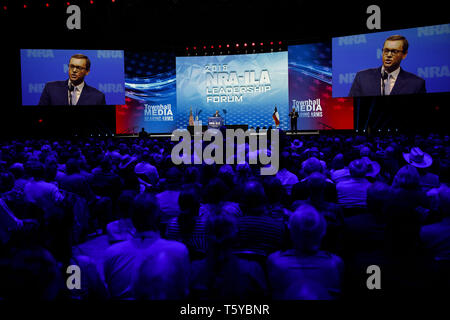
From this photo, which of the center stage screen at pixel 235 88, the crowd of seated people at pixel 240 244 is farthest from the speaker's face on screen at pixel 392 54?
the crowd of seated people at pixel 240 244

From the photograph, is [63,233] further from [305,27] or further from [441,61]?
[305,27]

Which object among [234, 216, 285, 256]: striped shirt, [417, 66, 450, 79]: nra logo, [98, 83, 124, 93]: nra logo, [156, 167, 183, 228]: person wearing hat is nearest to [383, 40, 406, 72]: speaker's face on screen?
[417, 66, 450, 79]: nra logo

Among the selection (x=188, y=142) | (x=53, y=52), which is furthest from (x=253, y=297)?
(x=53, y=52)

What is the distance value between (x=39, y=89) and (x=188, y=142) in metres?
11.7

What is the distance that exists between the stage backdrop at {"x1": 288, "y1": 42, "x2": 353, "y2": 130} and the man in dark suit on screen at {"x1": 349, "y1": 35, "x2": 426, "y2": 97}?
3188 millimetres

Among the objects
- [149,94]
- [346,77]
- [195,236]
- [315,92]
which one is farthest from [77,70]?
[195,236]

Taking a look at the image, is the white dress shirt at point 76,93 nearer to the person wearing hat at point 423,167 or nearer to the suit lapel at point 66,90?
the suit lapel at point 66,90

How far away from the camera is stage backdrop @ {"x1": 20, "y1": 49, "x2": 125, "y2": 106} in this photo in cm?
1670

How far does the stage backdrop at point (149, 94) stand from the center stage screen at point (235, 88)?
1.58 feet

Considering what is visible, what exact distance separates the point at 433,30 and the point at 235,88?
9.10 metres

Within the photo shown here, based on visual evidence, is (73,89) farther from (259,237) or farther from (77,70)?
(259,237)

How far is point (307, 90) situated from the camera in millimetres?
18766

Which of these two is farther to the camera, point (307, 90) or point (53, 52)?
point (307, 90)

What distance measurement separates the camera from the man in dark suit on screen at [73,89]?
16812 millimetres
